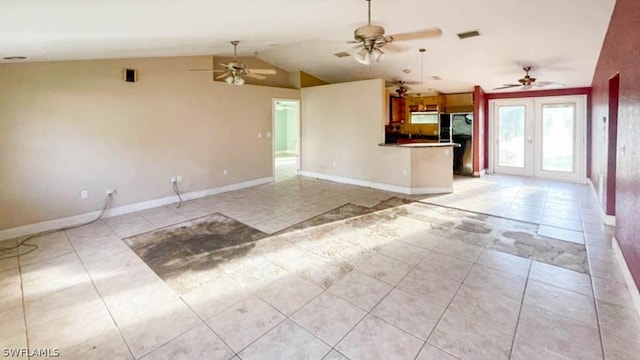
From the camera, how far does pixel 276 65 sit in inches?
296

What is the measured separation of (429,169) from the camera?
6168mm

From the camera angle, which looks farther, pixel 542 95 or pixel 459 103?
pixel 459 103

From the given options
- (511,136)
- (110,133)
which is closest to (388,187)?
(511,136)

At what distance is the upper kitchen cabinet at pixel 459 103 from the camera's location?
8.30 meters

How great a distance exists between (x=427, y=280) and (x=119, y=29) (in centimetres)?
366

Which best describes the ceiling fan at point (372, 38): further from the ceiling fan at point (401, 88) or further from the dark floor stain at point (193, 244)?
the ceiling fan at point (401, 88)

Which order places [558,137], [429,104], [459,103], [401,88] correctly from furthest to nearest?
[429,104]
[459,103]
[558,137]
[401,88]

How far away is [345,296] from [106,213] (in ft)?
14.3

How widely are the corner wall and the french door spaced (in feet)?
23.3

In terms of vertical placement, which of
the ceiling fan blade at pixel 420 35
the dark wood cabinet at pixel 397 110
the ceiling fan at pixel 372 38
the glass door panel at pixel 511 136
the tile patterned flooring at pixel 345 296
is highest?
the dark wood cabinet at pixel 397 110

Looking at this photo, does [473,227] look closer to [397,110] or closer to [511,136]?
[511,136]

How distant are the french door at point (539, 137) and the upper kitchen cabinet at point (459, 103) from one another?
0.63 m

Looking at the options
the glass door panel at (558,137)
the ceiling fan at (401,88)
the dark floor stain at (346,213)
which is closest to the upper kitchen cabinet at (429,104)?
the ceiling fan at (401,88)

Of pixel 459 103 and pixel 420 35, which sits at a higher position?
pixel 459 103
